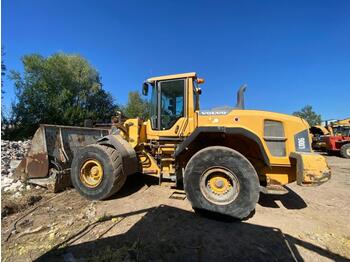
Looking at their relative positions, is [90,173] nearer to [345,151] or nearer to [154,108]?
[154,108]

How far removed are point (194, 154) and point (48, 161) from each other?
11.7 feet

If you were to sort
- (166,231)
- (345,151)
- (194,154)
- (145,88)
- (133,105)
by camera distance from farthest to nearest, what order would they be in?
(133,105) < (345,151) < (145,88) < (194,154) < (166,231)

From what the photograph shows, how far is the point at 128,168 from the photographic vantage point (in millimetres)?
5035

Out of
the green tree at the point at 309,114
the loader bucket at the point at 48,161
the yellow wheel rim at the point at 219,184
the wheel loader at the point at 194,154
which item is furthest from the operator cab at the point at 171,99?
the green tree at the point at 309,114

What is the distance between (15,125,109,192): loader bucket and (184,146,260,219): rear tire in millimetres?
3236

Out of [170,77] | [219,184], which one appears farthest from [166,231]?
[170,77]

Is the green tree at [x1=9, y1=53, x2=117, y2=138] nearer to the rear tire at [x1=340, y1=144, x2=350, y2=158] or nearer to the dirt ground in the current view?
the dirt ground

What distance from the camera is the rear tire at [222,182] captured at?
12.6 ft

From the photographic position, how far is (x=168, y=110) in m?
5.23

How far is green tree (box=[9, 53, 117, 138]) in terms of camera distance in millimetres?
23750

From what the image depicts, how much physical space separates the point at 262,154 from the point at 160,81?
8.79 feet

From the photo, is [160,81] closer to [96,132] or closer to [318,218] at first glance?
[96,132]

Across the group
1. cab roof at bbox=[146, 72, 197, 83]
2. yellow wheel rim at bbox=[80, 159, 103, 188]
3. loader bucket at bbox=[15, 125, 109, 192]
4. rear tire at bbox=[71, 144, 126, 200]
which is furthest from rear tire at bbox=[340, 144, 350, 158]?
loader bucket at bbox=[15, 125, 109, 192]

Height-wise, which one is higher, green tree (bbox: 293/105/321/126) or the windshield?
green tree (bbox: 293/105/321/126)
